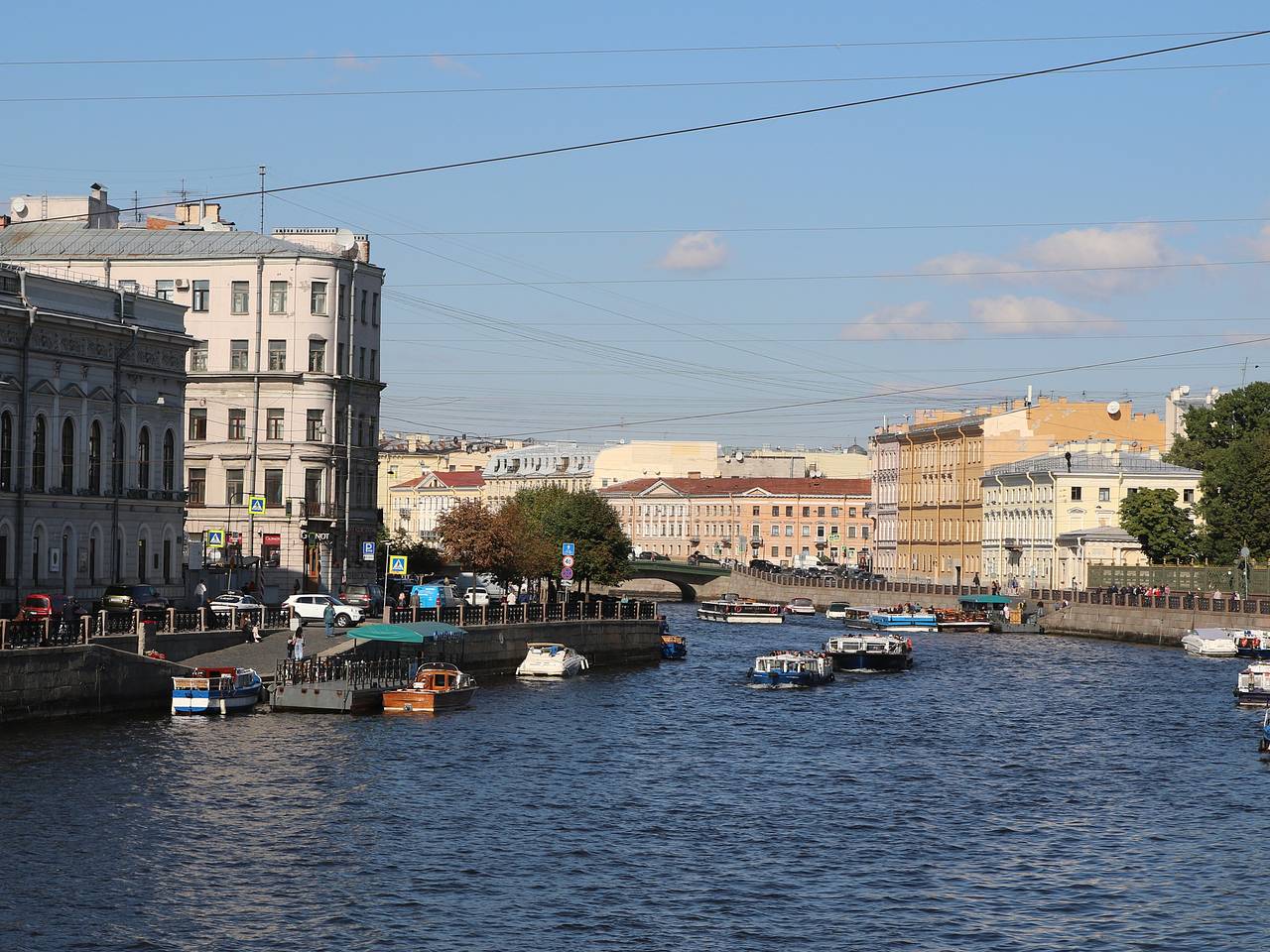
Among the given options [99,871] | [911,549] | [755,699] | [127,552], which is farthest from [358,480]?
[911,549]

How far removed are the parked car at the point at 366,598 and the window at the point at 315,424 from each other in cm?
756

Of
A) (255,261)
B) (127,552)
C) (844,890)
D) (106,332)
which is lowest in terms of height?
(844,890)

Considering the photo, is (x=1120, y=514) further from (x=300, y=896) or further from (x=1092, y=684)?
(x=300, y=896)

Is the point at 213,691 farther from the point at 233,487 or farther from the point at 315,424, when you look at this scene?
the point at 315,424

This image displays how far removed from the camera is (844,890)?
3625 centimetres

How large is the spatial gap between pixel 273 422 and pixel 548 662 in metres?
22.2

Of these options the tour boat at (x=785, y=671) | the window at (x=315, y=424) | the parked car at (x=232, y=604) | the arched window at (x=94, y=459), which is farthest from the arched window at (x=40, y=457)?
the tour boat at (x=785, y=671)

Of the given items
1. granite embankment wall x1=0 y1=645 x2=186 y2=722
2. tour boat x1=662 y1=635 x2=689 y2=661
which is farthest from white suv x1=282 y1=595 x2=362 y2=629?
tour boat x1=662 y1=635 x2=689 y2=661

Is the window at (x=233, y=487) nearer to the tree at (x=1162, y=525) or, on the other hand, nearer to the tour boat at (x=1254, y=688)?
the tour boat at (x=1254, y=688)

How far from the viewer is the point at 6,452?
65188mm

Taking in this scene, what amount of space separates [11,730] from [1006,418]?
363 ft

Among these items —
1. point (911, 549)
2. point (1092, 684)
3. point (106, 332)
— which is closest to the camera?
point (106, 332)

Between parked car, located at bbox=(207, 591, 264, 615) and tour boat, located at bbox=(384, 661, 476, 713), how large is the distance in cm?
671

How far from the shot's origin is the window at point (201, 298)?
92.9 meters
